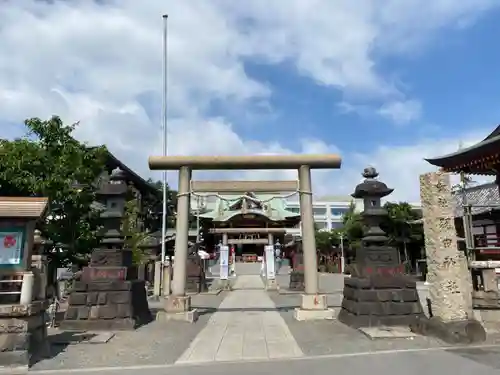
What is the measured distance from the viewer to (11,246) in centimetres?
715

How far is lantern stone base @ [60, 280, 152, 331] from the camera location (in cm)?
1019

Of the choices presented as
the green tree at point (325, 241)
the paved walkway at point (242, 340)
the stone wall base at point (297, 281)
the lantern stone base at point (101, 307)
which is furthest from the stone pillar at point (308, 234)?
the green tree at point (325, 241)

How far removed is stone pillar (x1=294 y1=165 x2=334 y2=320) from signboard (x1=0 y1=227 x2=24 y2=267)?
23.4 feet

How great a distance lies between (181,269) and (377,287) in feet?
17.2

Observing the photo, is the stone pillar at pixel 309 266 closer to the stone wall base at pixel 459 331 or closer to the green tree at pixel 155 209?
the stone wall base at pixel 459 331

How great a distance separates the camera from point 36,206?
286 inches

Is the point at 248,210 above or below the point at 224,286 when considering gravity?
above

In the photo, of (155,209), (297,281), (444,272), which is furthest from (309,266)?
(155,209)

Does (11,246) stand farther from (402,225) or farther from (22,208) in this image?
(402,225)

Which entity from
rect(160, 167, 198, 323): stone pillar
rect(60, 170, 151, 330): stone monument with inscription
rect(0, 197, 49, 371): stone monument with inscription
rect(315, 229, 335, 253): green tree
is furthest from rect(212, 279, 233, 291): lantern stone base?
rect(315, 229, 335, 253): green tree

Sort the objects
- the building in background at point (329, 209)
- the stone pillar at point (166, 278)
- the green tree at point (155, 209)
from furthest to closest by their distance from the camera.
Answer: the building in background at point (329, 209)
the green tree at point (155, 209)
the stone pillar at point (166, 278)

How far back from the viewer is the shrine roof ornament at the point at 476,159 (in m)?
11.3

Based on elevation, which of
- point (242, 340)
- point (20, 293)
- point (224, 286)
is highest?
point (20, 293)

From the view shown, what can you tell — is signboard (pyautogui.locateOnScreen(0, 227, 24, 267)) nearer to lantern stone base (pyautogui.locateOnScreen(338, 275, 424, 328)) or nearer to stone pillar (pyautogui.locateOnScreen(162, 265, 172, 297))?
lantern stone base (pyautogui.locateOnScreen(338, 275, 424, 328))
